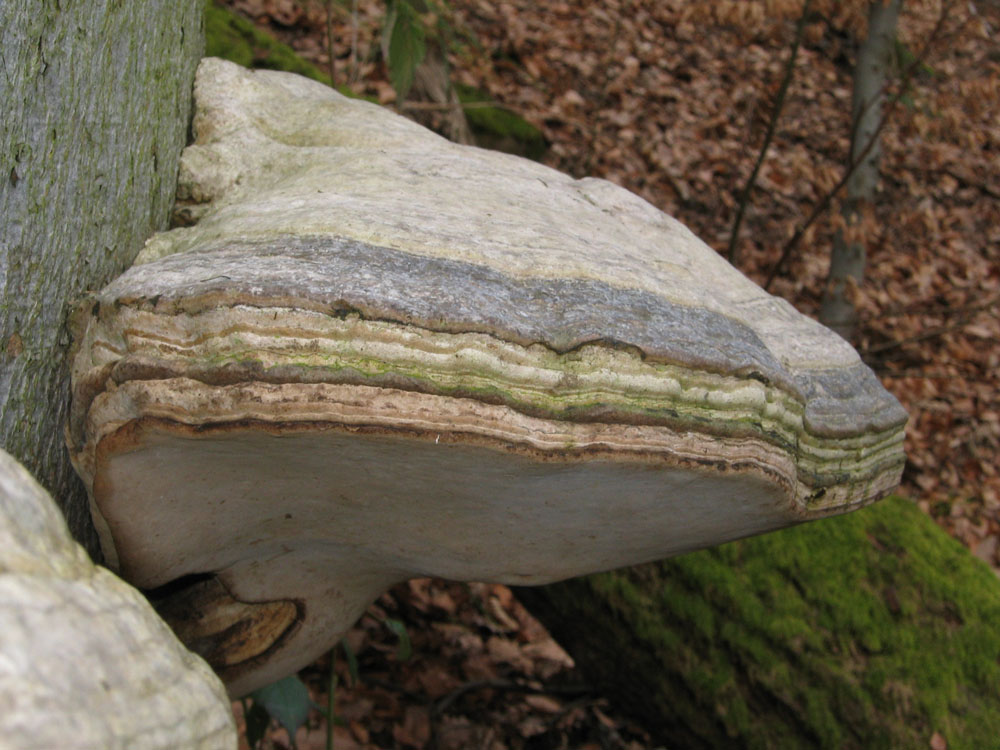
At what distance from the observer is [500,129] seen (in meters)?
5.54

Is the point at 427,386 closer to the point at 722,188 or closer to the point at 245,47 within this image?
the point at 245,47

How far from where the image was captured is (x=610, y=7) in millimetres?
8000

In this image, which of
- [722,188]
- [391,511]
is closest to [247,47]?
[391,511]

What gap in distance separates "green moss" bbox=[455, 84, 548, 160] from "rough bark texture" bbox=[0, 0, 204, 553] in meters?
3.97

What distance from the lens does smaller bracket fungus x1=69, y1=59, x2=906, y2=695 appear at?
108 cm

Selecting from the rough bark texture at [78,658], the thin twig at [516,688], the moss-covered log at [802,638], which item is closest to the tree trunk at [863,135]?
the moss-covered log at [802,638]

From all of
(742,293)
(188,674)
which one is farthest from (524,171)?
(188,674)

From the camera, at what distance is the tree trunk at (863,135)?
4.59 m

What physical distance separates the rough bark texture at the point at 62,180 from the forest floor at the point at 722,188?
2.08m

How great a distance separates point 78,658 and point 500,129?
5.07 m

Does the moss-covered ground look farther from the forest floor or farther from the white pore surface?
the white pore surface

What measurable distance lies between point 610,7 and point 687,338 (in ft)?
24.8

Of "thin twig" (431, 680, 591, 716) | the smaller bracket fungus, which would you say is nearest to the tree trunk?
"thin twig" (431, 680, 591, 716)

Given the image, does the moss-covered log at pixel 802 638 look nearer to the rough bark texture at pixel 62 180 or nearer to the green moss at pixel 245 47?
the rough bark texture at pixel 62 180
